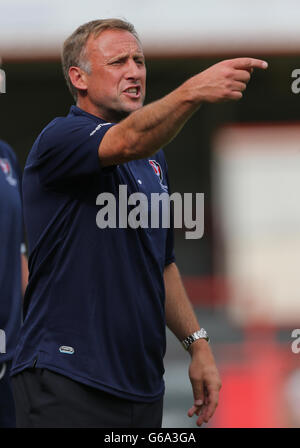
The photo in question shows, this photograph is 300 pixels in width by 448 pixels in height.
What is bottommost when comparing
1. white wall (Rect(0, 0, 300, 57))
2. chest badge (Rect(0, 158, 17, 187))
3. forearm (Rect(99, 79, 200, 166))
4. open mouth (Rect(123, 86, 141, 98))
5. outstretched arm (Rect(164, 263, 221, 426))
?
outstretched arm (Rect(164, 263, 221, 426))

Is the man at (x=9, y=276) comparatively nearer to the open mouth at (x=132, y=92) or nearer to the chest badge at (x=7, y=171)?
the chest badge at (x=7, y=171)

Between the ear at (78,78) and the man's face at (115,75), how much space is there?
2 centimetres

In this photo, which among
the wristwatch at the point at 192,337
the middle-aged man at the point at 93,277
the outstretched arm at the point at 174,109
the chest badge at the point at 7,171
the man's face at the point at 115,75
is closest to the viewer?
the outstretched arm at the point at 174,109

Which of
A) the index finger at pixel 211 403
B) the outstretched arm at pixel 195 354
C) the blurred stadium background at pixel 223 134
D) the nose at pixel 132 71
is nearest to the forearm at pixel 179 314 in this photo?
the outstretched arm at pixel 195 354

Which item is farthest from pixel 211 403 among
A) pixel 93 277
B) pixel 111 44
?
pixel 111 44

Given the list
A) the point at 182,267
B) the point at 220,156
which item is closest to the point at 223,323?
the point at 182,267

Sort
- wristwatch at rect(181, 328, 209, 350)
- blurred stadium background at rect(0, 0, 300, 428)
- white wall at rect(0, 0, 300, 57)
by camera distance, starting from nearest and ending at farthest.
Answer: wristwatch at rect(181, 328, 209, 350), blurred stadium background at rect(0, 0, 300, 428), white wall at rect(0, 0, 300, 57)

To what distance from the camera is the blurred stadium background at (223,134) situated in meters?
11.5

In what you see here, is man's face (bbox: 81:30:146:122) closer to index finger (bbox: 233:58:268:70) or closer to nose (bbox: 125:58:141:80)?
nose (bbox: 125:58:141:80)

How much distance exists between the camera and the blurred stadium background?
1151 centimetres

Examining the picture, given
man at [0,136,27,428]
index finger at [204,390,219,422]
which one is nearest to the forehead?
man at [0,136,27,428]

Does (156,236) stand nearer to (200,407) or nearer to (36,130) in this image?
(200,407)

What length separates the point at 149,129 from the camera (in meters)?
2.31

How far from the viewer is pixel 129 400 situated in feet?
8.20
